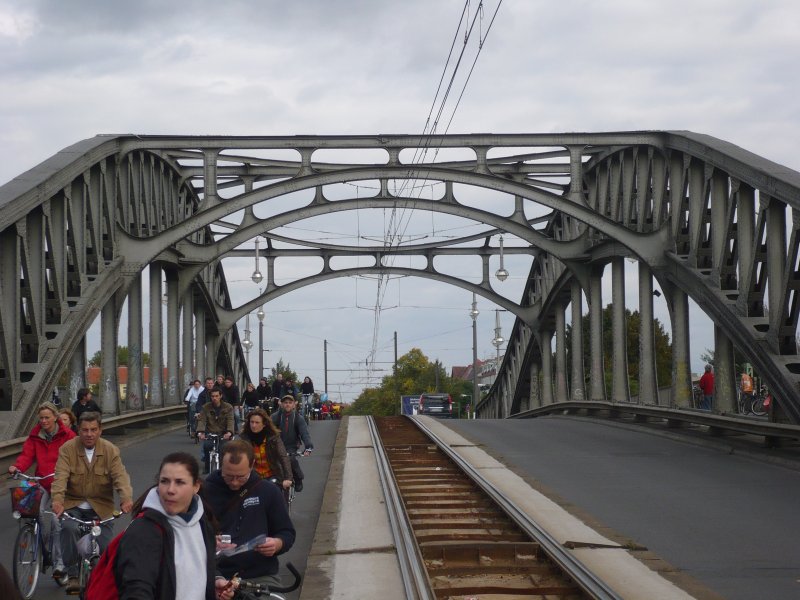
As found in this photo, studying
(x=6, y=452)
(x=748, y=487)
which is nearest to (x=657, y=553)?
(x=748, y=487)

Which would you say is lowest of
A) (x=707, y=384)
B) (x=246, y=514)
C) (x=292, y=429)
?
(x=246, y=514)

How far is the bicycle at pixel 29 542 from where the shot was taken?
33.0ft

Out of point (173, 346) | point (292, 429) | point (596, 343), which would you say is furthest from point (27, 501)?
point (596, 343)

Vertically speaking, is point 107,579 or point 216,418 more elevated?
point 216,418

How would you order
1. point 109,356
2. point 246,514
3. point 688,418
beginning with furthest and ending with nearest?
point 109,356, point 688,418, point 246,514

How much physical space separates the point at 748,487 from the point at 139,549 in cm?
1274

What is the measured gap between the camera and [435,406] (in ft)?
208

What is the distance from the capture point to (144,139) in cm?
2889

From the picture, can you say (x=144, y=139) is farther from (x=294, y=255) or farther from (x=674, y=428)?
(x=294, y=255)

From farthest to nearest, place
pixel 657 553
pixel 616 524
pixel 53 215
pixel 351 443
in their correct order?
pixel 351 443, pixel 53 215, pixel 616 524, pixel 657 553

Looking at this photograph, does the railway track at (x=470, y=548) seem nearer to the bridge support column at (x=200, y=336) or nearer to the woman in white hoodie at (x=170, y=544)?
the woman in white hoodie at (x=170, y=544)

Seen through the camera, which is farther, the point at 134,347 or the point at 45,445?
the point at 134,347

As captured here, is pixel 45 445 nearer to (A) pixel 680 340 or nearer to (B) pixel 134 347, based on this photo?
(A) pixel 680 340

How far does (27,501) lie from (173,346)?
25.9 meters
